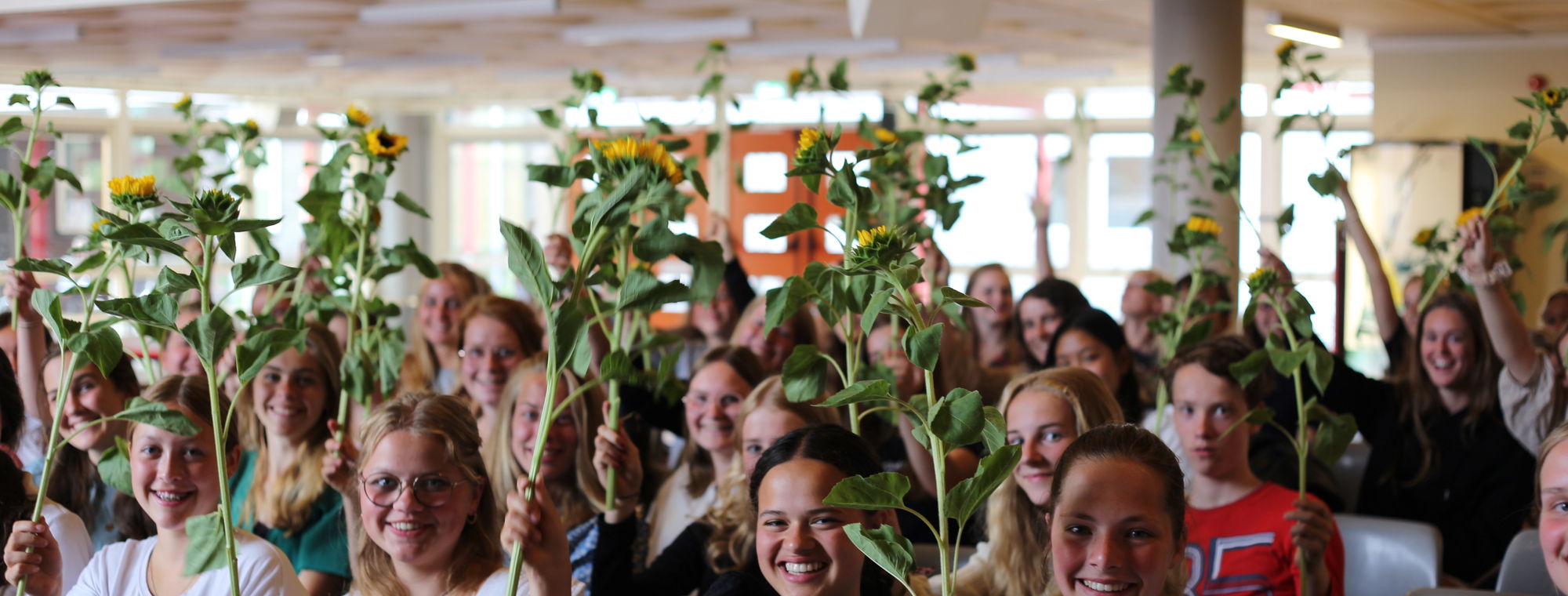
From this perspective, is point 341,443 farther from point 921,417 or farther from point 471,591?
point 921,417

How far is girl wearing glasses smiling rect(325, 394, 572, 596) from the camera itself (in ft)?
6.84

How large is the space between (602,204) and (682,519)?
5.87 ft

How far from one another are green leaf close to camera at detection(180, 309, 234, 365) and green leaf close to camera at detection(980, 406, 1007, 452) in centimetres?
86

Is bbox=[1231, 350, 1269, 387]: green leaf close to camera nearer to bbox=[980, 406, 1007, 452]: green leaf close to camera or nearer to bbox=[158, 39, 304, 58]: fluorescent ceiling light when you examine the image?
bbox=[980, 406, 1007, 452]: green leaf close to camera

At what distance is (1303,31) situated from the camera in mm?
6605

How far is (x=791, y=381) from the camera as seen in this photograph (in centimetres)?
162

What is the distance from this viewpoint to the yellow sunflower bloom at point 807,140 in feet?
6.24

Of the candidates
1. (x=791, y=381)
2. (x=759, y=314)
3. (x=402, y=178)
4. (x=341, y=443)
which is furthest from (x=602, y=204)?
(x=402, y=178)

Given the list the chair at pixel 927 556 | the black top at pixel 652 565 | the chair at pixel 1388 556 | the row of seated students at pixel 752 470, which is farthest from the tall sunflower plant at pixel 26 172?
the chair at pixel 1388 556

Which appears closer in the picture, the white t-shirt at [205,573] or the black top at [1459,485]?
the white t-shirt at [205,573]

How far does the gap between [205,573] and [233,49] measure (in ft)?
21.4

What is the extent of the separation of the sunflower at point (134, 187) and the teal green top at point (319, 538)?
110cm

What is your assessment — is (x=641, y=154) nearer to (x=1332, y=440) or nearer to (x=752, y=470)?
(x=752, y=470)

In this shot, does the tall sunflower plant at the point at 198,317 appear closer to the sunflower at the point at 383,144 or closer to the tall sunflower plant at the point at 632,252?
the tall sunflower plant at the point at 632,252
